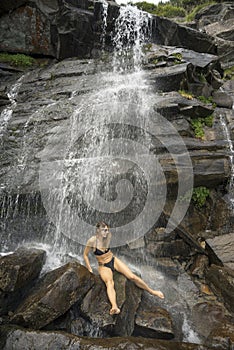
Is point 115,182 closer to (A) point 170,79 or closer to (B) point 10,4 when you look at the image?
(A) point 170,79

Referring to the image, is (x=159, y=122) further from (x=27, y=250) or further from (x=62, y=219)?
(x=27, y=250)

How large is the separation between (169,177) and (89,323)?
4.41 m

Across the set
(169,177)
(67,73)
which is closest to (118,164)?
(169,177)

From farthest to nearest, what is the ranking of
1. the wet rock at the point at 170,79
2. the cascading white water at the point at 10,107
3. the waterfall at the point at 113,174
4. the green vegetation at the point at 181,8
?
the green vegetation at the point at 181,8
the wet rock at the point at 170,79
the cascading white water at the point at 10,107
the waterfall at the point at 113,174

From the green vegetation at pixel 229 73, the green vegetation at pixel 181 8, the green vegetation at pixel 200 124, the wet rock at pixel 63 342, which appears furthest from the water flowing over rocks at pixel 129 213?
the green vegetation at pixel 181 8

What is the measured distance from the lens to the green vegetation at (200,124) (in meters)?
9.41

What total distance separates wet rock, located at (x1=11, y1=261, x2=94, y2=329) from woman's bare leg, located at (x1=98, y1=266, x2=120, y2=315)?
0.91 feet

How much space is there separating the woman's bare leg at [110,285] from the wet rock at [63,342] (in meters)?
0.54

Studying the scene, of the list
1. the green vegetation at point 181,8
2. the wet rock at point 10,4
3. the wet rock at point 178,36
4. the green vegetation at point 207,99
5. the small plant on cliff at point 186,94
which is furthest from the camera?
the green vegetation at point 181,8

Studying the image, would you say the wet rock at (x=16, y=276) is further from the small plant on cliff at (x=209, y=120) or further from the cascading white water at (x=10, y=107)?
the small plant on cliff at (x=209, y=120)

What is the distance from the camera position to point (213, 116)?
10.4m

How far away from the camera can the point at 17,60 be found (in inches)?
537

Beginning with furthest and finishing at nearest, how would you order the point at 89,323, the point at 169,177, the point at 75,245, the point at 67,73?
the point at 67,73
the point at 169,177
the point at 75,245
the point at 89,323

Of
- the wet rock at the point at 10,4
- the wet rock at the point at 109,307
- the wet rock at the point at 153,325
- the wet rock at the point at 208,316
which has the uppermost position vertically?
the wet rock at the point at 10,4
